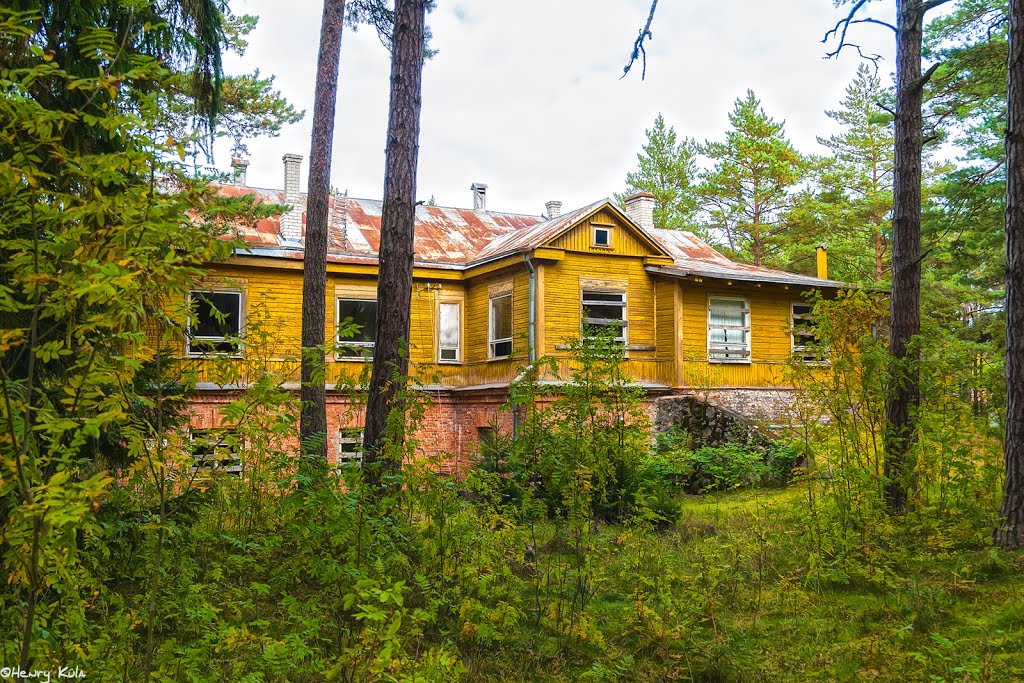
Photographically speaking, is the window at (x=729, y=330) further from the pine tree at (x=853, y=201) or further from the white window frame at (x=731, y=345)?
the pine tree at (x=853, y=201)

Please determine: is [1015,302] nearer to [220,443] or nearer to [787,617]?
[787,617]

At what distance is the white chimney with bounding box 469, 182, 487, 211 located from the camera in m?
26.2

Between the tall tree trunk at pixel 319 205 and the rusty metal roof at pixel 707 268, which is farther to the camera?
the rusty metal roof at pixel 707 268

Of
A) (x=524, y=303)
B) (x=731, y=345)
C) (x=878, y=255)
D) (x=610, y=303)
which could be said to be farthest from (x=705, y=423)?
(x=878, y=255)

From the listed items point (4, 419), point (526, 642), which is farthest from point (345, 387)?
point (4, 419)

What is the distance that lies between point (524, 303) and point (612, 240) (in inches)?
110

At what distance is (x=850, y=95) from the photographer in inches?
1531

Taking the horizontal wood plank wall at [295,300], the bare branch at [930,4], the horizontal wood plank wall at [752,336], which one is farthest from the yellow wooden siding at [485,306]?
the bare branch at [930,4]

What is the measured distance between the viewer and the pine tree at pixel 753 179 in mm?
37094

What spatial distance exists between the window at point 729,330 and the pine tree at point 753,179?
18.3m

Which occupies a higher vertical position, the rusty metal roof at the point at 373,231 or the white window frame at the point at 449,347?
the rusty metal roof at the point at 373,231

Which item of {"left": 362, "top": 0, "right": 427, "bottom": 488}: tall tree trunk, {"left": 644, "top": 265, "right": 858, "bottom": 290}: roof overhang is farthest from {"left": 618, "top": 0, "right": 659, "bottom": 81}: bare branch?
{"left": 644, "top": 265, "right": 858, "bottom": 290}: roof overhang

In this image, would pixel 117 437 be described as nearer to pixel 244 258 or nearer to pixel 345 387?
pixel 345 387

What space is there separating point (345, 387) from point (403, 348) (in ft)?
2.33
